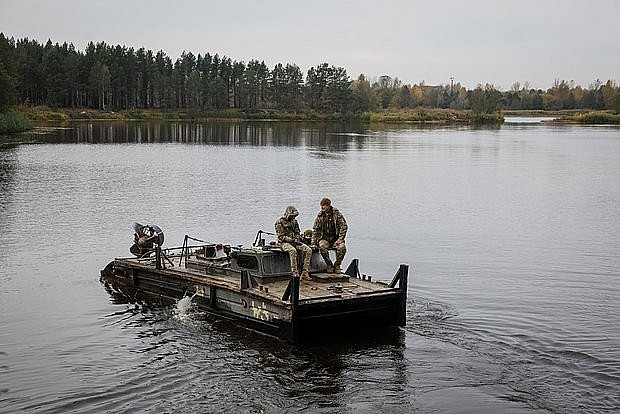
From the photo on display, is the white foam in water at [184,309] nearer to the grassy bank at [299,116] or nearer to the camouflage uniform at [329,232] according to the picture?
the camouflage uniform at [329,232]

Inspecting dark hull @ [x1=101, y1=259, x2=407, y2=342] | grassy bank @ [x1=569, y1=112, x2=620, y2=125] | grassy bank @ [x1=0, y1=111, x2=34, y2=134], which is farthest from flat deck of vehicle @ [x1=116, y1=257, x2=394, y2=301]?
grassy bank @ [x1=569, y1=112, x2=620, y2=125]

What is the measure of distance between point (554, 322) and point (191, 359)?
383 inches

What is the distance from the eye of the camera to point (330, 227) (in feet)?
62.3

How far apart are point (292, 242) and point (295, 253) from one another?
0.45 meters

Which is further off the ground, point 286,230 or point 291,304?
point 286,230

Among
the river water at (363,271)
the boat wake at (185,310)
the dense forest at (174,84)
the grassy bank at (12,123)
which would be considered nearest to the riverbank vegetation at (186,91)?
the dense forest at (174,84)

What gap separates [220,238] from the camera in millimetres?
29828

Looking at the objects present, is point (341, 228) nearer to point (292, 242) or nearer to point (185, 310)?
point (292, 242)

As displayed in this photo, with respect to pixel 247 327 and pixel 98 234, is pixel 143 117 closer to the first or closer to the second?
pixel 98 234

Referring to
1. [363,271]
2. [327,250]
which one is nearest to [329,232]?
[327,250]

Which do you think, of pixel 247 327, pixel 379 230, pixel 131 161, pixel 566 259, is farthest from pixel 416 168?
pixel 247 327

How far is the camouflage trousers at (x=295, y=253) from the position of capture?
59.4 ft

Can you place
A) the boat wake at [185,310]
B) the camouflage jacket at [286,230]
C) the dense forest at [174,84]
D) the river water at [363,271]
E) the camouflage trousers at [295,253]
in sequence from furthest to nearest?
1. the dense forest at [174,84]
2. the boat wake at [185,310]
3. the camouflage jacket at [286,230]
4. the camouflage trousers at [295,253]
5. the river water at [363,271]

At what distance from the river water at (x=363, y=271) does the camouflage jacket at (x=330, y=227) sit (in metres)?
2.62
